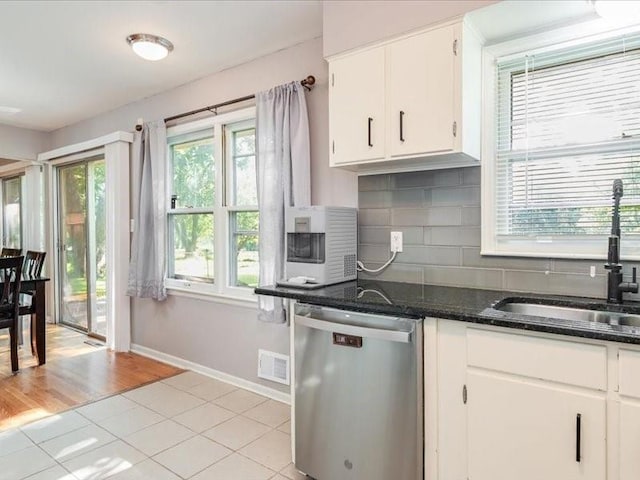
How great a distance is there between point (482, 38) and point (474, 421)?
1.76 m

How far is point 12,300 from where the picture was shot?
334 cm

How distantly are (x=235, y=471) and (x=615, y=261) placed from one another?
2011mm

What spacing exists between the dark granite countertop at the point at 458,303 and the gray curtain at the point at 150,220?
6.16 ft

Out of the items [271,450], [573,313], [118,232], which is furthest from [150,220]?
[573,313]

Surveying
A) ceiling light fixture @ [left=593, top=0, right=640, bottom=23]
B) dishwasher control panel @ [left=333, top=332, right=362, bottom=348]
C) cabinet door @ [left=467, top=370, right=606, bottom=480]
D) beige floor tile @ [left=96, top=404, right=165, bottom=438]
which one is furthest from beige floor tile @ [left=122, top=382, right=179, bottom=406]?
ceiling light fixture @ [left=593, top=0, right=640, bottom=23]

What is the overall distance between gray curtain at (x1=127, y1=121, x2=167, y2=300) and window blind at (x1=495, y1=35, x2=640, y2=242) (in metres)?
2.73

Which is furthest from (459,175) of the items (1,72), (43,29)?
(1,72)

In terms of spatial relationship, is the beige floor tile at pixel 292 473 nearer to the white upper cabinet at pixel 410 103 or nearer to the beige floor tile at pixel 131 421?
the beige floor tile at pixel 131 421

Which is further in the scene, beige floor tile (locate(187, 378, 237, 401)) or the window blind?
beige floor tile (locate(187, 378, 237, 401))

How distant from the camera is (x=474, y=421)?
5.01ft

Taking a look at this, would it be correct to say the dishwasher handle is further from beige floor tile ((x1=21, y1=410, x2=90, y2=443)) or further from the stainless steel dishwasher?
beige floor tile ((x1=21, y1=410, x2=90, y2=443))

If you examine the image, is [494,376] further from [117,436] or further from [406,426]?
[117,436]

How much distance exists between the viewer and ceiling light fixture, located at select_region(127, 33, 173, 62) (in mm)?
2629

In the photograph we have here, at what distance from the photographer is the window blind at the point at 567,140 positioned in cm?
180
